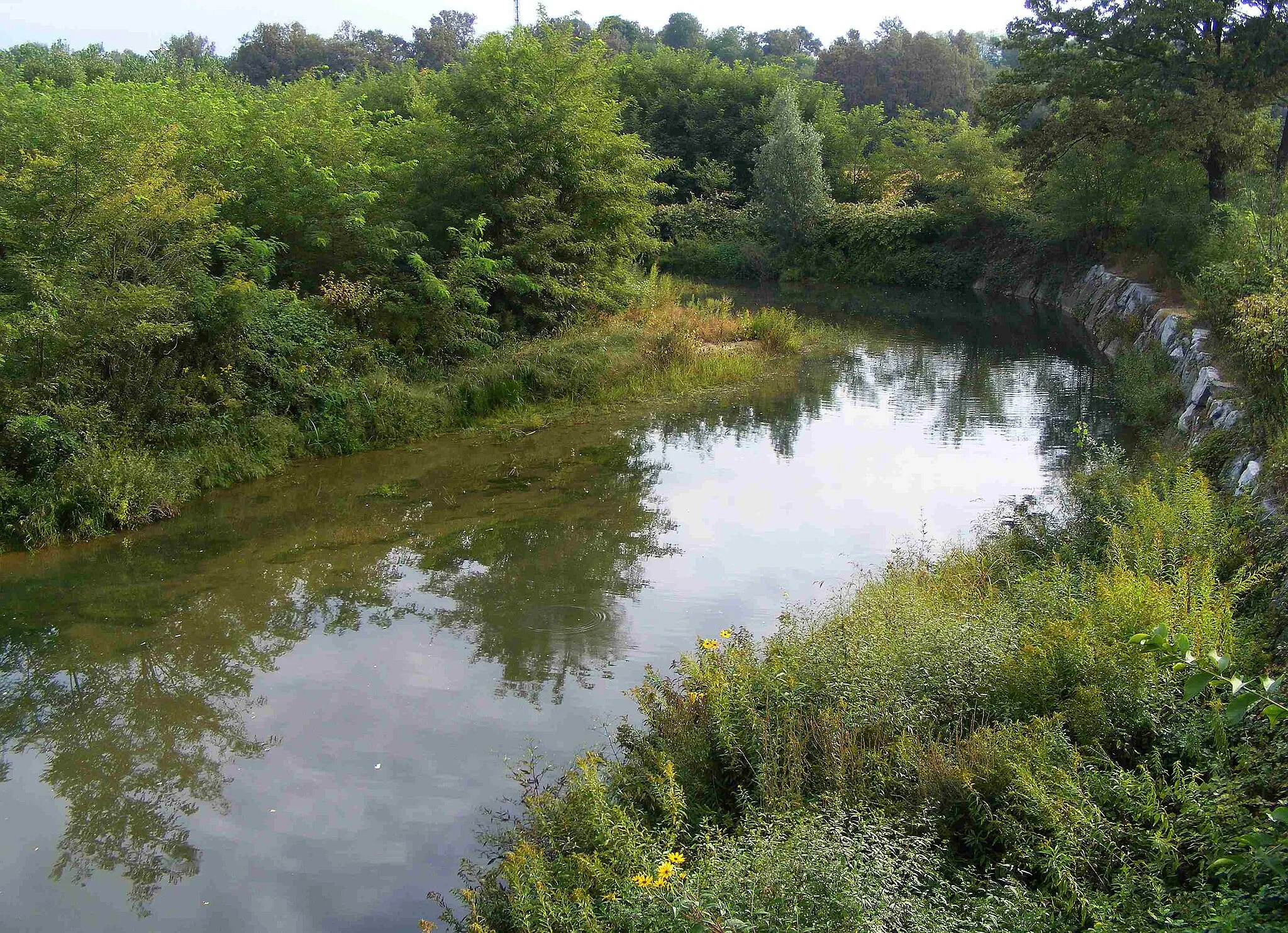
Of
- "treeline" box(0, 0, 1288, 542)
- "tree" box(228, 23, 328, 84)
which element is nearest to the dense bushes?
"treeline" box(0, 0, 1288, 542)

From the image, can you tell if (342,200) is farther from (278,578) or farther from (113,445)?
(278,578)

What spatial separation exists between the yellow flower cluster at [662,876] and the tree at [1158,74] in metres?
19.0

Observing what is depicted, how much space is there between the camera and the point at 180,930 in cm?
477

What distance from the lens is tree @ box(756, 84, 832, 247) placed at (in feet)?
113

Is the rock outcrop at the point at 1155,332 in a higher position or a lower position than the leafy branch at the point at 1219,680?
lower

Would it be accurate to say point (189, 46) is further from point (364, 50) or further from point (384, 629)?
point (384, 629)

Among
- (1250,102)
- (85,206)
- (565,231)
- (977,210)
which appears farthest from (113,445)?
(977,210)

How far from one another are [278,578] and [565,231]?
345 inches

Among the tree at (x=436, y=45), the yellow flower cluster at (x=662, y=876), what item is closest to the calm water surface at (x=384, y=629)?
the yellow flower cluster at (x=662, y=876)

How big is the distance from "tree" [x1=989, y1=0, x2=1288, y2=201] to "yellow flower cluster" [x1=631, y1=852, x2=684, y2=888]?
62.4 feet

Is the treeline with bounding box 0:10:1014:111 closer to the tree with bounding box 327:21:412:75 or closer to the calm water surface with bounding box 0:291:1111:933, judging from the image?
the tree with bounding box 327:21:412:75

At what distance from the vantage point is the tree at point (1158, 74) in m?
17.9

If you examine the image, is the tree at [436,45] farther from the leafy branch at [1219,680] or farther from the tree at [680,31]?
the leafy branch at [1219,680]

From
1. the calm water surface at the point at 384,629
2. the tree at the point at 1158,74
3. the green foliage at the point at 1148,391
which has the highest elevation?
the tree at the point at 1158,74
